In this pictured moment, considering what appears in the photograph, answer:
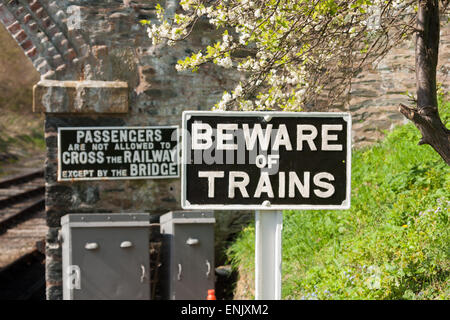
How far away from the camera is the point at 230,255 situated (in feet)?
30.3

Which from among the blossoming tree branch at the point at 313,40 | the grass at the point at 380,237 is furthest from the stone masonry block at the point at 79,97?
the blossoming tree branch at the point at 313,40

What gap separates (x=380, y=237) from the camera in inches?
233

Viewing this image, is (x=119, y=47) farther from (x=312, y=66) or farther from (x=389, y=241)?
(x=389, y=241)

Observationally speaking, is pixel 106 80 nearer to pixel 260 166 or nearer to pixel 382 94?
pixel 382 94

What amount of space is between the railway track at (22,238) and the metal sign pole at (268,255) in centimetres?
728

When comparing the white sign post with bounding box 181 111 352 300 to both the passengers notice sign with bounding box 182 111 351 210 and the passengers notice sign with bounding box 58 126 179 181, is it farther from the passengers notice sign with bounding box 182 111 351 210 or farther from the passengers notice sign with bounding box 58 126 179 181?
the passengers notice sign with bounding box 58 126 179 181

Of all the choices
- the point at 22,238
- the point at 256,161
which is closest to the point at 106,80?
the point at 22,238

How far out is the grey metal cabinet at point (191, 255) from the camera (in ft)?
26.7

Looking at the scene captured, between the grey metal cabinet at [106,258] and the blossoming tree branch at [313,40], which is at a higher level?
the blossoming tree branch at [313,40]

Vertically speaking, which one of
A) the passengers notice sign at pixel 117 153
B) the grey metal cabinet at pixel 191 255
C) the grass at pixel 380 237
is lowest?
the grey metal cabinet at pixel 191 255

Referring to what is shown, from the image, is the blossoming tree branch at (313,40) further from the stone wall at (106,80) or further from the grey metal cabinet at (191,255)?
the stone wall at (106,80)

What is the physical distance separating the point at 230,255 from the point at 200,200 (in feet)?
21.8

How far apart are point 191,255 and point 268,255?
5574 millimetres

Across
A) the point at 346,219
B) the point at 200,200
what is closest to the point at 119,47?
the point at 346,219
